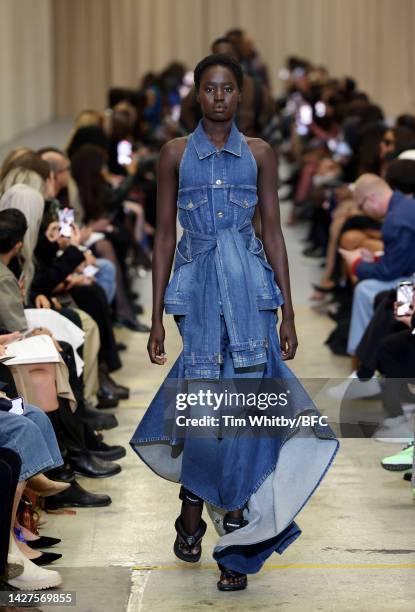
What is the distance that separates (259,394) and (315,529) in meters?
0.82

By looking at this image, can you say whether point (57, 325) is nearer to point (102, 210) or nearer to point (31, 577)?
point (31, 577)

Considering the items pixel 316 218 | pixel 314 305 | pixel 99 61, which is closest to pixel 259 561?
pixel 314 305

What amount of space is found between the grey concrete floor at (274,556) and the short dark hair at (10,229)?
3.18ft

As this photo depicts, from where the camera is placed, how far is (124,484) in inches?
205

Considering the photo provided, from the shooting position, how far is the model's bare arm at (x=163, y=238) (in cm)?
398

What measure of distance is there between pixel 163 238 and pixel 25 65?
15.2m

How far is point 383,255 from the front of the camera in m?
6.47

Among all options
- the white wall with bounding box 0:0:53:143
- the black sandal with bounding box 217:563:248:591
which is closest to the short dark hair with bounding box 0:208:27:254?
the black sandal with bounding box 217:563:248:591

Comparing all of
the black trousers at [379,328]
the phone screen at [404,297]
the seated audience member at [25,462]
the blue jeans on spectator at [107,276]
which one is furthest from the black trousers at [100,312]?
the seated audience member at [25,462]

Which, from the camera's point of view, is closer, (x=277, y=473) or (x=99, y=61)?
(x=277, y=473)

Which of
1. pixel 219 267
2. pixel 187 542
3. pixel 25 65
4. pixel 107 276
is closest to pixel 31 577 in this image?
pixel 187 542

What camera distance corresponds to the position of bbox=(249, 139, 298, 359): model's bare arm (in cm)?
397

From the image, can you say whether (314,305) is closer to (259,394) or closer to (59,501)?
(59,501)

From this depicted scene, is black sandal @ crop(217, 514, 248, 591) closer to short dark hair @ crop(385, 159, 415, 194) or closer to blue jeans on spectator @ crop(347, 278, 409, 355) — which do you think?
blue jeans on spectator @ crop(347, 278, 409, 355)
